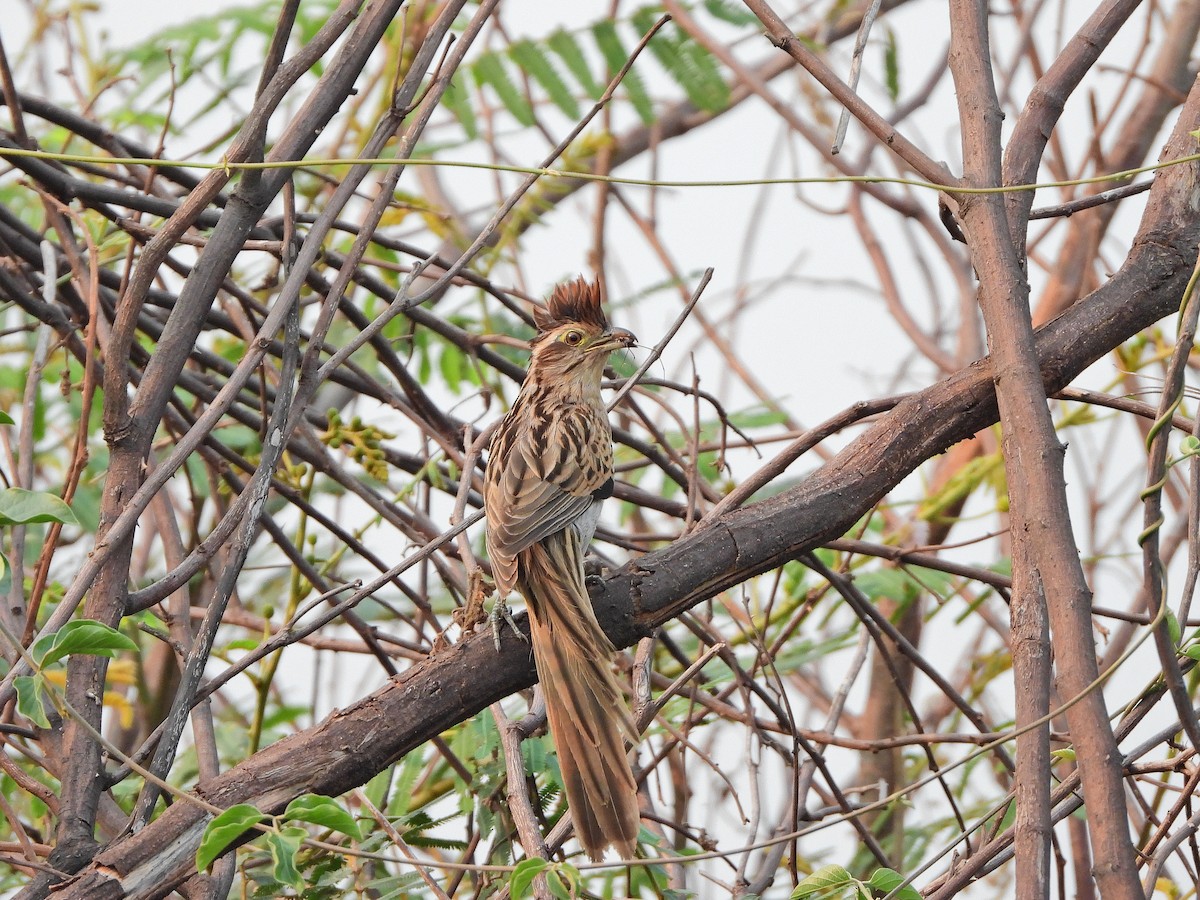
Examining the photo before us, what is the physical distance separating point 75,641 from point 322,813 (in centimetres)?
50

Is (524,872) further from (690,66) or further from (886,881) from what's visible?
(690,66)

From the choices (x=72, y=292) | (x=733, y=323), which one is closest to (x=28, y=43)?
(x=72, y=292)

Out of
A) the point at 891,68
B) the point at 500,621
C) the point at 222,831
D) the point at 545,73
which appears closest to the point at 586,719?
the point at 500,621

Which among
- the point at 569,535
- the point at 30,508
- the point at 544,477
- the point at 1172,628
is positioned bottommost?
the point at 1172,628

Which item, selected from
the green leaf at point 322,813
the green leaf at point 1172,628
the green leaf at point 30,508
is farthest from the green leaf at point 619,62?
the green leaf at point 322,813

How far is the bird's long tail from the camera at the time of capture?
2.50 meters

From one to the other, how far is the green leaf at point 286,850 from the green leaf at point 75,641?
1.24ft

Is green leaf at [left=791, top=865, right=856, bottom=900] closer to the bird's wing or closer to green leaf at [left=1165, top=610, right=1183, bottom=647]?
green leaf at [left=1165, top=610, right=1183, bottom=647]

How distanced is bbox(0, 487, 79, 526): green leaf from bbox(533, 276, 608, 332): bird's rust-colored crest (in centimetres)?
208

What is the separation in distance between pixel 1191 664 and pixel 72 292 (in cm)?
270

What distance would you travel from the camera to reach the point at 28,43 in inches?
208

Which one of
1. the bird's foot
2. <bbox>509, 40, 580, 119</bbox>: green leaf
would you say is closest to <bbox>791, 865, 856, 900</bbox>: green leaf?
the bird's foot

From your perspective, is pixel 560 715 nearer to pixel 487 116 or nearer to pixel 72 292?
pixel 72 292

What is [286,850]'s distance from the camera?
70.7 inches
